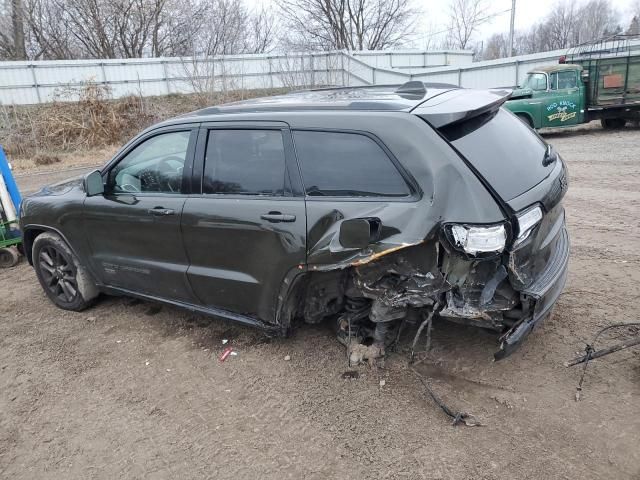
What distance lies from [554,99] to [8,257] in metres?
14.0

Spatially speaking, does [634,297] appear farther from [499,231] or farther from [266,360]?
[266,360]

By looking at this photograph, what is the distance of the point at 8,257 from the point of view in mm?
6008

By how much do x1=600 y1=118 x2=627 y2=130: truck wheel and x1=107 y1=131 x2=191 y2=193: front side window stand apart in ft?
50.3

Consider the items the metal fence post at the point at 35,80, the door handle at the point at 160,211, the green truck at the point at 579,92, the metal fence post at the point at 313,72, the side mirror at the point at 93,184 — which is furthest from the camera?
the metal fence post at the point at 313,72

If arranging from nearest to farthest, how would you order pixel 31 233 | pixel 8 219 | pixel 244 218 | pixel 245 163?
pixel 244 218
pixel 245 163
pixel 31 233
pixel 8 219

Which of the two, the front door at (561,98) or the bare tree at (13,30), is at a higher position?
the bare tree at (13,30)

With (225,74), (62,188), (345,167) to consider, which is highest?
(225,74)

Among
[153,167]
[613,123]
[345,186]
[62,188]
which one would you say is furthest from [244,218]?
[613,123]

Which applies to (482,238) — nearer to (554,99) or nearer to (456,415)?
(456,415)

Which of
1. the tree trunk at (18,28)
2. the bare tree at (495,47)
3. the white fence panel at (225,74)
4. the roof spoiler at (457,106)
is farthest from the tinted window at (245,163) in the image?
the bare tree at (495,47)

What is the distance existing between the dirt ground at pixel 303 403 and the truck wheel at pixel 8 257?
1.92m

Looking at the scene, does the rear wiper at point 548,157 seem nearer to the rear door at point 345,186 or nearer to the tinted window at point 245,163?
the rear door at point 345,186

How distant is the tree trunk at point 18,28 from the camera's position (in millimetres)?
25778

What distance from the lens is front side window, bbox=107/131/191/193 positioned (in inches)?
147
